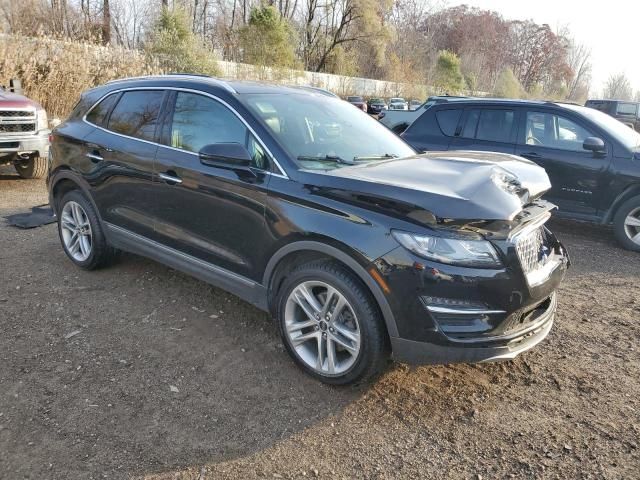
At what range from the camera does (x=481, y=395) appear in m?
3.00

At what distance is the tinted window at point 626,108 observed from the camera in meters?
18.3

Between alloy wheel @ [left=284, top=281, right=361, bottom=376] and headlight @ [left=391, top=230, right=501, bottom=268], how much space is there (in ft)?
1.74

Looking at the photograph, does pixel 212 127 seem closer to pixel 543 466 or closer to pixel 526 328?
pixel 526 328

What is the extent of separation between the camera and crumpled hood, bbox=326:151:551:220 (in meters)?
2.57

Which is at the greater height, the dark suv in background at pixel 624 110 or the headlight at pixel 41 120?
the dark suv in background at pixel 624 110

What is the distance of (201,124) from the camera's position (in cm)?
360

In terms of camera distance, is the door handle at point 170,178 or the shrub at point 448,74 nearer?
the door handle at point 170,178

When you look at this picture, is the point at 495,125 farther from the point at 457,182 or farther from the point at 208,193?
the point at 208,193

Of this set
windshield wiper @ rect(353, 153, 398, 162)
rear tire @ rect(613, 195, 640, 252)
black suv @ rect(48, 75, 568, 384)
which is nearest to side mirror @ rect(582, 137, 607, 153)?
rear tire @ rect(613, 195, 640, 252)

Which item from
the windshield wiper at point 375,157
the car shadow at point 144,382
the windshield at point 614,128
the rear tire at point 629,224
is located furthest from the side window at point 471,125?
the car shadow at point 144,382

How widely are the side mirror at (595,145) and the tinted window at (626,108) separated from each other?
14.9 meters

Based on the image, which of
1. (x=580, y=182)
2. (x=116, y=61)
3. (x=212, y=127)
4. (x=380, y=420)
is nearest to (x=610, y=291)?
(x=580, y=182)

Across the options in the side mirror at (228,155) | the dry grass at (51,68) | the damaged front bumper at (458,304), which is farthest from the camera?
the dry grass at (51,68)

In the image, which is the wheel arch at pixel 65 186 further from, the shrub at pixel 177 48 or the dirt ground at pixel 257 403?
the shrub at pixel 177 48
